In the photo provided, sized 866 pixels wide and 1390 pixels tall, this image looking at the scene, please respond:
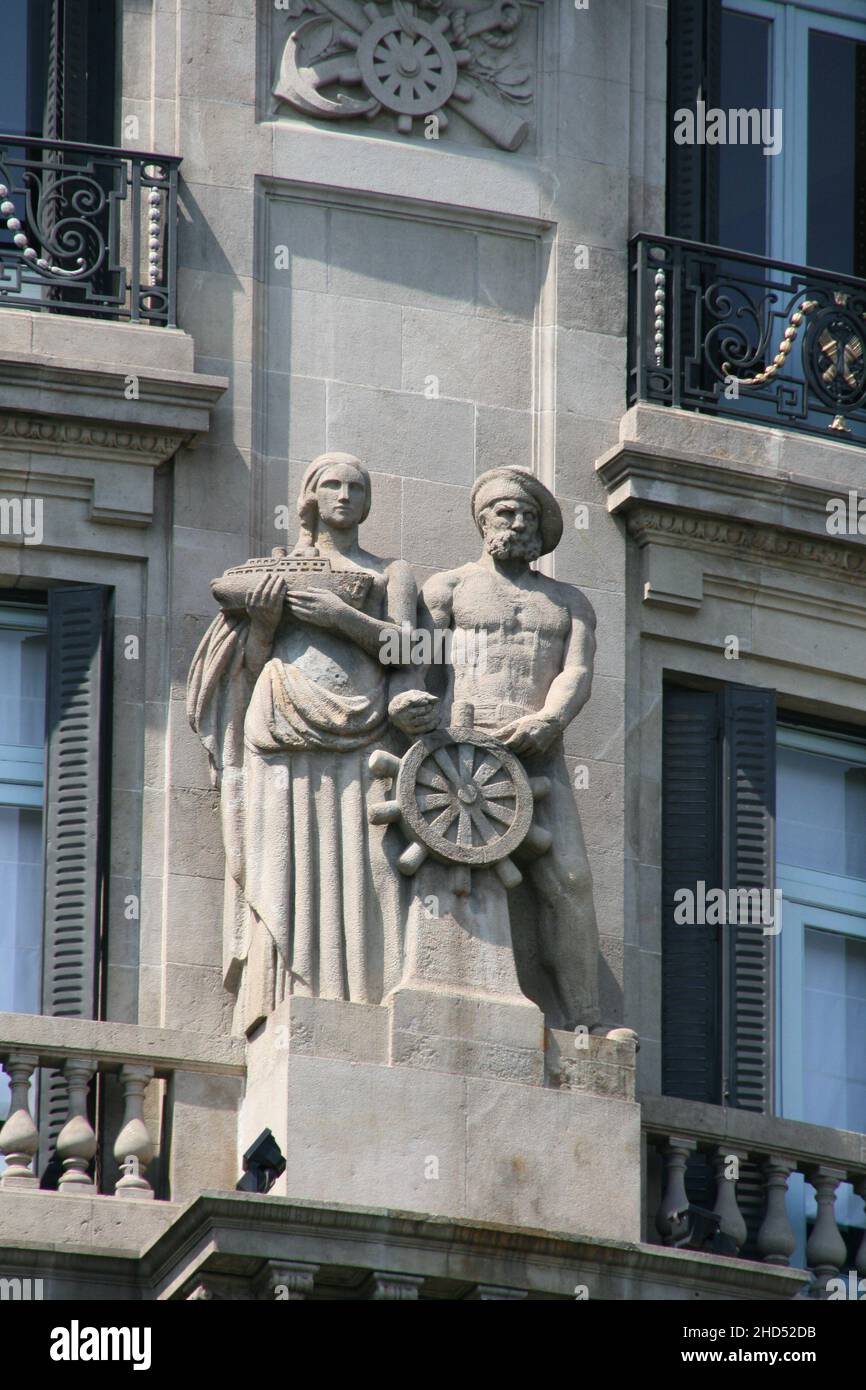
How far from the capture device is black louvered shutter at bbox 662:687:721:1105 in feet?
80.8

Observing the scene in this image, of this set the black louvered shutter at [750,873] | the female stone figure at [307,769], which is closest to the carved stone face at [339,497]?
the female stone figure at [307,769]

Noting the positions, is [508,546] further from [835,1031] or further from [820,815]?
[835,1031]

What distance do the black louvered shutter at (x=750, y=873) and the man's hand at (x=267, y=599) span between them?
121 inches

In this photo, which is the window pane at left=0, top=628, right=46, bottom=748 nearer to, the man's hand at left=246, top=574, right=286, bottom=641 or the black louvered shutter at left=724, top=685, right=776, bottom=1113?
the man's hand at left=246, top=574, right=286, bottom=641

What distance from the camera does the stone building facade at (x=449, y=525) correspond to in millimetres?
23141

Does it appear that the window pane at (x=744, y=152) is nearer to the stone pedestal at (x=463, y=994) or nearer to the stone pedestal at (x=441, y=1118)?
the stone pedestal at (x=463, y=994)

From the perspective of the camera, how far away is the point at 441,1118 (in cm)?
2242

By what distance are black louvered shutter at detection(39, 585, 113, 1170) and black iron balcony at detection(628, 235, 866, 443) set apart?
338 cm

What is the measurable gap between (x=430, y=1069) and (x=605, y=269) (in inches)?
209

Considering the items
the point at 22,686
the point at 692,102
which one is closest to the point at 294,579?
the point at 22,686

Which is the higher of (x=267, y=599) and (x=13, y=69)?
(x=13, y=69)

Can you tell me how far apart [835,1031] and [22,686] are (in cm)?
469

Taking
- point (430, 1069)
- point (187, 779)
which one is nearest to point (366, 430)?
point (187, 779)

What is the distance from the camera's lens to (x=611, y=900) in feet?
80.2
